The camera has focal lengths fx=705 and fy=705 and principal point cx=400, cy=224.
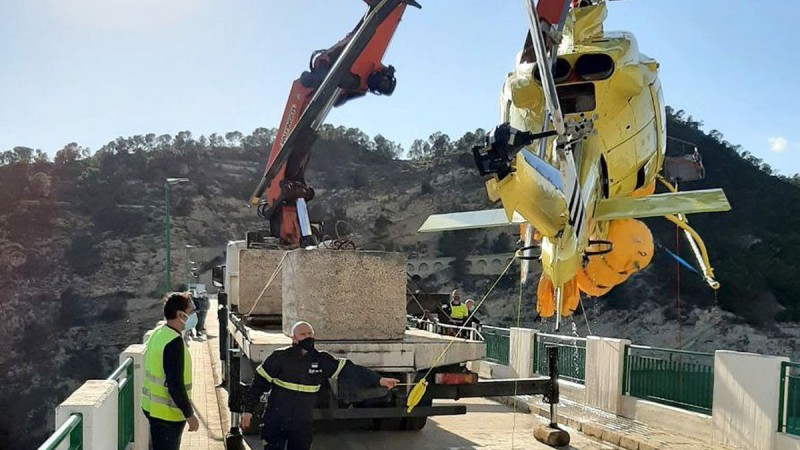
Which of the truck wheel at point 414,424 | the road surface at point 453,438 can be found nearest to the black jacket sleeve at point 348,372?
the road surface at point 453,438

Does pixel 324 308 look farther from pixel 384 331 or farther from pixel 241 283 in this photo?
pixel 241 283

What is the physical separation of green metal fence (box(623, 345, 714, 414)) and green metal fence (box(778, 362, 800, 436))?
3.85ft

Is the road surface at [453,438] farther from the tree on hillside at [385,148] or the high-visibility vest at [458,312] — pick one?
the tree on hillside at [385,148]

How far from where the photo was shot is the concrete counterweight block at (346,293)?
22.3 ft

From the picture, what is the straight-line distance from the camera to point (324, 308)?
6.80 meters

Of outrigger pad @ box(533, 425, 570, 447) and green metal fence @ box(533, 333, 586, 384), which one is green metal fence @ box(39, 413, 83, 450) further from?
green metal fence @ box(533, 333, 586, 384)

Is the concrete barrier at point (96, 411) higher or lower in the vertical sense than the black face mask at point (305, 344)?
lower

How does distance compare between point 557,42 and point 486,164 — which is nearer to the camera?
point 486,164

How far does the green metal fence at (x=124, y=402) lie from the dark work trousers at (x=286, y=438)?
1320 mm

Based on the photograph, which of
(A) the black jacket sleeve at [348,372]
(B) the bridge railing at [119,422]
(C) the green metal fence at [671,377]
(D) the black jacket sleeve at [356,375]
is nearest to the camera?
(B) the bridge railing at [119,422]

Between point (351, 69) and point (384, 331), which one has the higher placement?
point (351, 69)

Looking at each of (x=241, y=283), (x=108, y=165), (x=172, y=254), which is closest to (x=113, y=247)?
→ (x=172, y=254)

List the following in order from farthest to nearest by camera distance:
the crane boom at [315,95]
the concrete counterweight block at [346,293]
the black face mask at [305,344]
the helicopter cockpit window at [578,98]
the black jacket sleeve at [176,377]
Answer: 1. the crane boom at [315,95]
2. the helicopter cockpit window at [578,98]
3. the concrete counterweight block at [346,293]
4. the black face mask at [305,344]
5. the black jacket sleeve at [176,377]

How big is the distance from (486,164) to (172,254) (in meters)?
66.6
